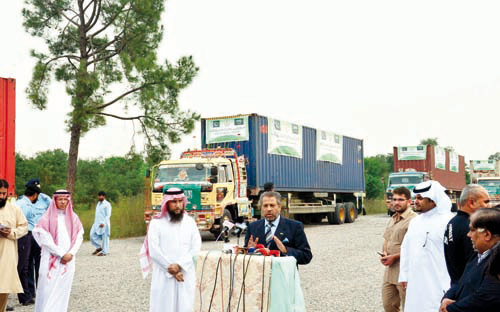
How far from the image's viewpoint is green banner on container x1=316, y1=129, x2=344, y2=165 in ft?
78.1

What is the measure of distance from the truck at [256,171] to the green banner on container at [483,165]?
14839 mm

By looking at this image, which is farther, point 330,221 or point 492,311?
point 330,221

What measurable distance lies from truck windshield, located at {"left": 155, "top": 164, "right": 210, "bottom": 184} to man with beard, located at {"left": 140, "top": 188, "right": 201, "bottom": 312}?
10.5 m

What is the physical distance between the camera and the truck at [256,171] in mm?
16312

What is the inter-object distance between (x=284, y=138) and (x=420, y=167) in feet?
43.5

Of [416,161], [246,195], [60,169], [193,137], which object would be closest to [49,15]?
[193,137]

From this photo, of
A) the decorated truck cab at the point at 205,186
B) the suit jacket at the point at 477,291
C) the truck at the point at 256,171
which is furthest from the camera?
the truck at the point at 256,171

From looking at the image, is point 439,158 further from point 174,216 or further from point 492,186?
point 174,216

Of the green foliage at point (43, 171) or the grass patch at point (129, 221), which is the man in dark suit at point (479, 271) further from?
the green foliage at point (43, 171)

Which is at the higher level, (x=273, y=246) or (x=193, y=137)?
(x=193, y=137)

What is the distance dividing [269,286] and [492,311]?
1.66 meters

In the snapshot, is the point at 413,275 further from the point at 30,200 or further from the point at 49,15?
the point at 49,15

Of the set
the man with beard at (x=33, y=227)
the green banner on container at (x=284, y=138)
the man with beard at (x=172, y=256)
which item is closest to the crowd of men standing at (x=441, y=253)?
the man with beard at (x=172, y=256)

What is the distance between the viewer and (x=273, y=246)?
4.55 m
